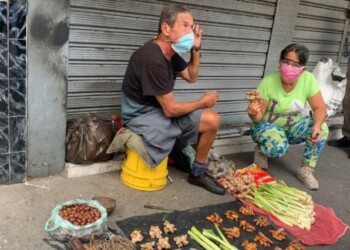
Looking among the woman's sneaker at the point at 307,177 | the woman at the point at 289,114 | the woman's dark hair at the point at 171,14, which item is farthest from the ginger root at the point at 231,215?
the woman's dark hair at the point at 171,14

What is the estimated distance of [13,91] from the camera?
3420 millimetres

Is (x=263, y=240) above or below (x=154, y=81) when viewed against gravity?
below

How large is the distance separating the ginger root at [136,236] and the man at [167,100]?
0.77 m

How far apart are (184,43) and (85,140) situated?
1.29 meters

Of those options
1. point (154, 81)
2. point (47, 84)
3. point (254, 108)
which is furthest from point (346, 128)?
point (47, 84)

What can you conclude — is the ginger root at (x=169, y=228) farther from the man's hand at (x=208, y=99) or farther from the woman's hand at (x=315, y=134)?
the woman's hand at (x=315, y=134)

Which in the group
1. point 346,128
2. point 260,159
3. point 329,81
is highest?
point 329,81

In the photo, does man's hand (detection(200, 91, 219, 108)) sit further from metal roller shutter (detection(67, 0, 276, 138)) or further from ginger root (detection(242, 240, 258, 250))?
ginger root (detection(242, 240, 258, 250))

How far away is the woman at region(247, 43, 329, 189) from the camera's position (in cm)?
423

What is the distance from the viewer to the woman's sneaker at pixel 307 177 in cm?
445

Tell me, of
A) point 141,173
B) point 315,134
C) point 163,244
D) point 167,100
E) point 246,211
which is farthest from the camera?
point 315,134

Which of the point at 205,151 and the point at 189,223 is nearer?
the point at 189,223

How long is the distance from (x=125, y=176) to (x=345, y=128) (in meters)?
3.49

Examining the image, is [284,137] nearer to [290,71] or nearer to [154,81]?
[290,71]
